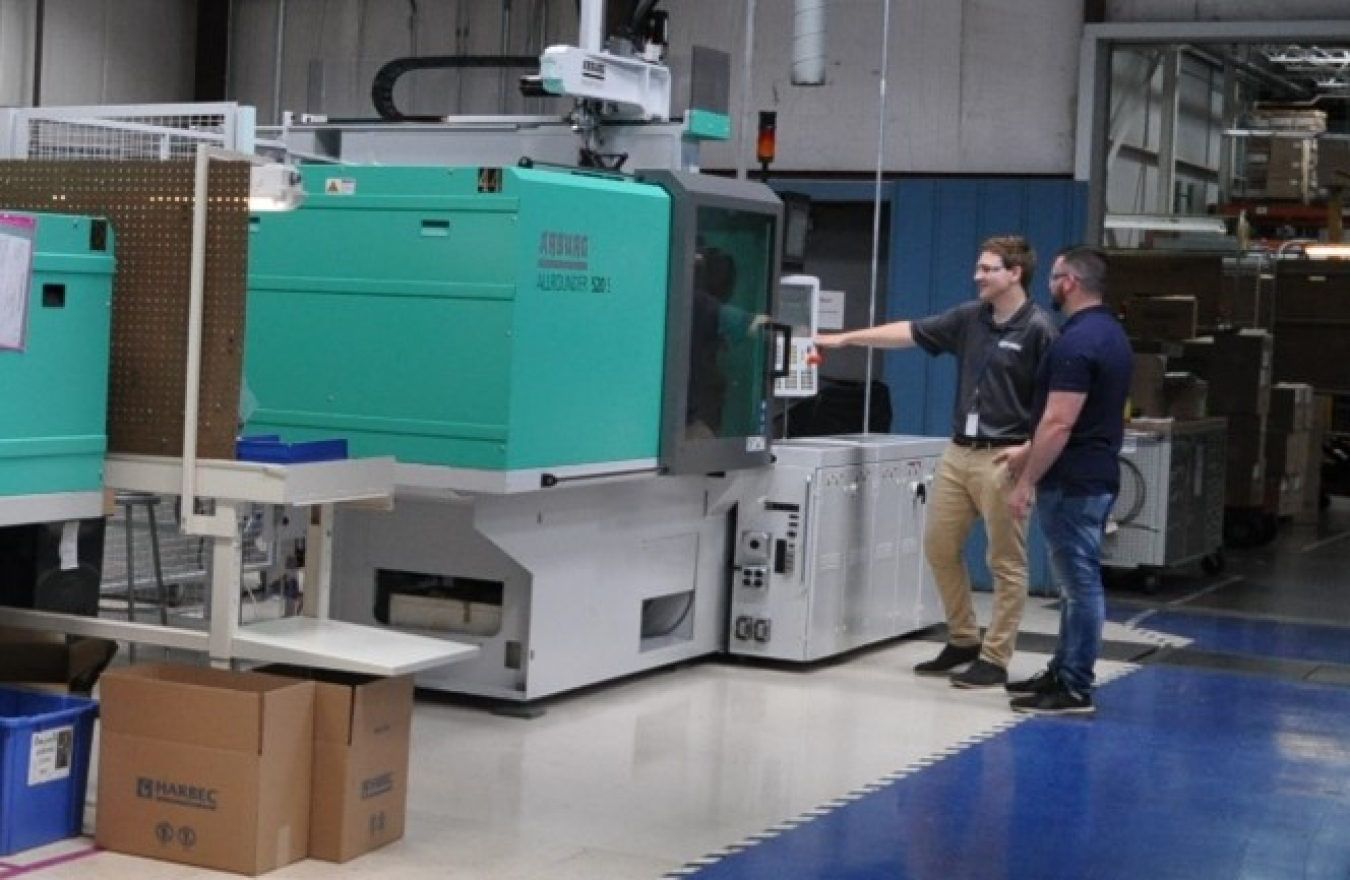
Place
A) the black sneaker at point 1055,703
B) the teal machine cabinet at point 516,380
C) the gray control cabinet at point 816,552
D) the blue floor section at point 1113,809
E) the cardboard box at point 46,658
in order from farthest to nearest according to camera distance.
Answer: the gray control cabinet at point 816,552 → the black sneaker at point 1055,703 → the teal machine cabinet at point 516,380 → the cardboard box at point 46,658 → the blue floor section at point 1113,809

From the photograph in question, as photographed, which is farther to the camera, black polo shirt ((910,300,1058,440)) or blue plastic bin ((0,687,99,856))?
black polo shirt ((910,300,1058,440))

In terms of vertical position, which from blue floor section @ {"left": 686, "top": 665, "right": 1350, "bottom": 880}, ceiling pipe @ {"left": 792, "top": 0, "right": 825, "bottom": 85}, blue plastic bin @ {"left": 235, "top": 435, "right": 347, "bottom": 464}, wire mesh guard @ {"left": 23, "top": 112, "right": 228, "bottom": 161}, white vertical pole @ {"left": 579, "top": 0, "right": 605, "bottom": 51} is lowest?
blue floor section @ {"left": 686, "top": 665, "right": 1350, "bottom": 880}

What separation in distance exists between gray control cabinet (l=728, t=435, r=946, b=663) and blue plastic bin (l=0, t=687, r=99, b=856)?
354cm

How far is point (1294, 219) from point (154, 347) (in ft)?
46.4

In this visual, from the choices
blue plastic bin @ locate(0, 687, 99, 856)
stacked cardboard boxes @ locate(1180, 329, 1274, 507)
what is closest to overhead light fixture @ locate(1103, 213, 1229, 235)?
stacked cardboard boxes @ locate(1180, 329, 1274, 507)

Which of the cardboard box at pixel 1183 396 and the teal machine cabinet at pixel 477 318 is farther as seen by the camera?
the cardboard box at pixel 1183 396

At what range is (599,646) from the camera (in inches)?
294

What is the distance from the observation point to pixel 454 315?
6.64 metres

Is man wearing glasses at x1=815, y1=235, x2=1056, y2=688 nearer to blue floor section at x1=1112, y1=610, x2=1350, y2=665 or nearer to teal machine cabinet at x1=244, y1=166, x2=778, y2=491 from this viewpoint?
teal machine cabinet at x1=244, y1=166, x2=778, y2=491

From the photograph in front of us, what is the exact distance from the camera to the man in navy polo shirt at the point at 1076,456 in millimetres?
7262

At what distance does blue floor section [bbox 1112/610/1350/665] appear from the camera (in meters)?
9.51

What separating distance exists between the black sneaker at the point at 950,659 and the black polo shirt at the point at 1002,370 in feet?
3.07

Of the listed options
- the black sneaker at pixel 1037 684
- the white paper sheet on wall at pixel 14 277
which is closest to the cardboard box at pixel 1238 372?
the black sneaker at pixel 1037 684

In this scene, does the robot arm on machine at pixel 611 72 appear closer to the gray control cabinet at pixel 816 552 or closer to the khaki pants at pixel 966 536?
the gray control cabinet at pixel 816 552
